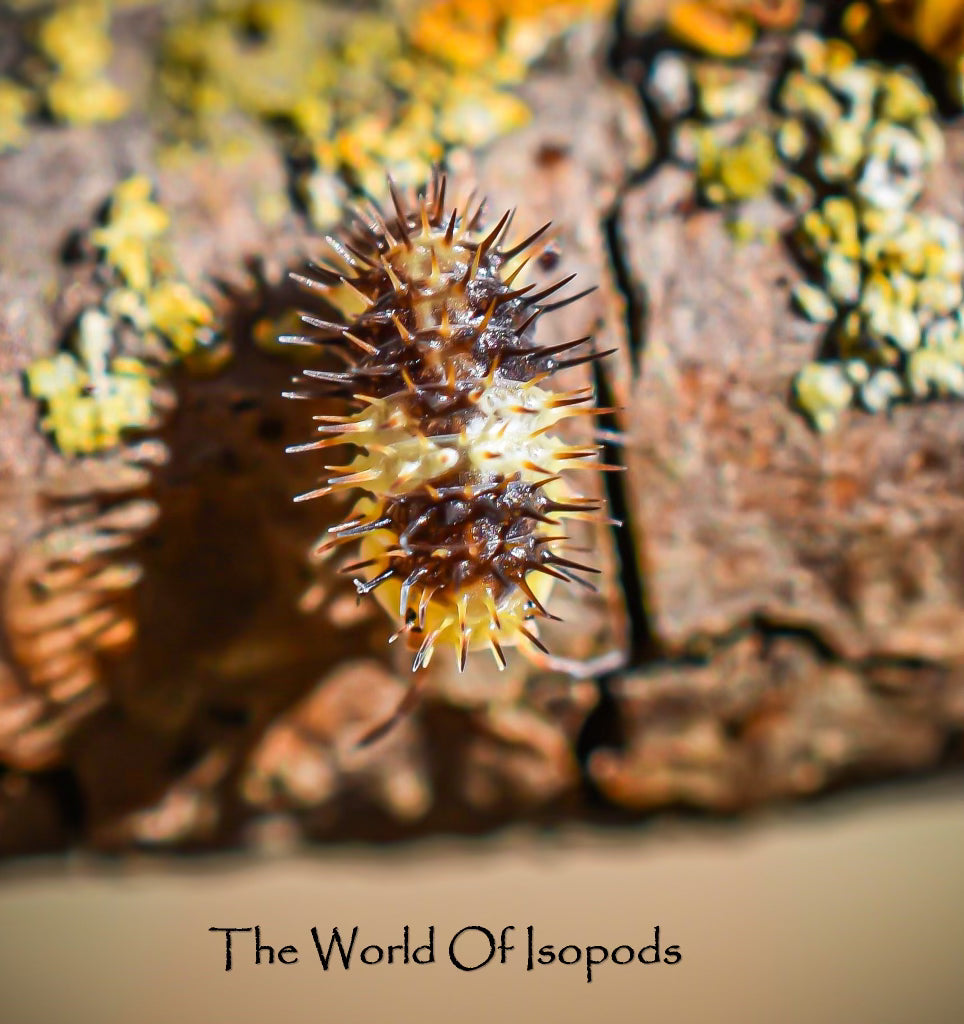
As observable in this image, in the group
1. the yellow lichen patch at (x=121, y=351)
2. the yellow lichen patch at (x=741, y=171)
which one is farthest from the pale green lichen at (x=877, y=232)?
the yellow lichen patch at (x=121, y=351)

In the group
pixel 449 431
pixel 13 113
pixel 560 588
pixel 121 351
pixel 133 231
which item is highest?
pixel 13 113

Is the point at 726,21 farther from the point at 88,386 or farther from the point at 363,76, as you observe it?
the point at 88,386

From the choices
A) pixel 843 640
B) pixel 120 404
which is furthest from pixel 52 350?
pixel 843 640

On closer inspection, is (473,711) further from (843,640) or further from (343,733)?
(843,640)

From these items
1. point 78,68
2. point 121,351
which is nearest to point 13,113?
point 78,68

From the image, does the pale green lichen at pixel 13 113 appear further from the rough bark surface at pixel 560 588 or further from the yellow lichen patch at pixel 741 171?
the yellow lichen patch at pixel 741 171

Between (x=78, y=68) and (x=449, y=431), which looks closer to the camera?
(x=449, y=431)

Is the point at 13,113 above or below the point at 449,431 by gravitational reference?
above
